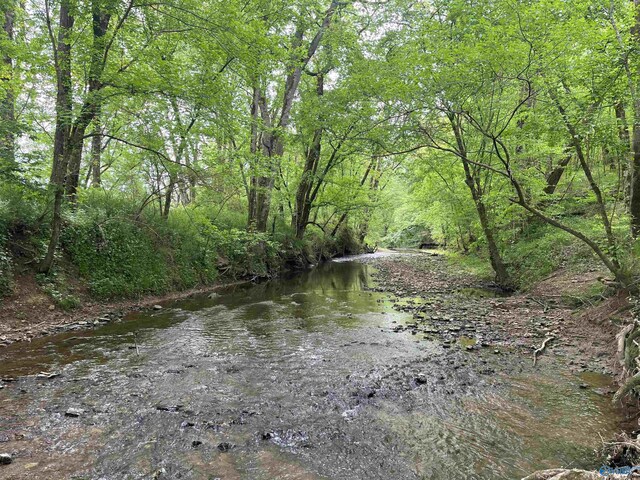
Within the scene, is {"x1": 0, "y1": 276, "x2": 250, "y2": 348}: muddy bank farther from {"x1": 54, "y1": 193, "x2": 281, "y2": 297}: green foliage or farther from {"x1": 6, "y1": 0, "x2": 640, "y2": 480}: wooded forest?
{"x1": 54, "y1": 193, "x2": 281, "y2": 297}: green foliage

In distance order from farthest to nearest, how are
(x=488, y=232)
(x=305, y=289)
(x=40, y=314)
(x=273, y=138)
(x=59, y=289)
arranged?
(x=273, y=138), (x=305, y=289), (x=488, y=232), (x=59, y=289), (x=40, y=314)

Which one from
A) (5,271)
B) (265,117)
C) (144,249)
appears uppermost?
(265,117)

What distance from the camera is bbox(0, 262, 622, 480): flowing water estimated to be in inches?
141

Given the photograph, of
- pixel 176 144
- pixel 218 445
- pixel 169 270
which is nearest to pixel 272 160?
pixel 176 144

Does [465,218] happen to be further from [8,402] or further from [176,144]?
[8,402]

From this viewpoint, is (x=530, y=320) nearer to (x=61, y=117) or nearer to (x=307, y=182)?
(x=61, y=117)

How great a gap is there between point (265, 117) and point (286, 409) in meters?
17.9

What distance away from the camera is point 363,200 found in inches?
979

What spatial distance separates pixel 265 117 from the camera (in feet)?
64.6

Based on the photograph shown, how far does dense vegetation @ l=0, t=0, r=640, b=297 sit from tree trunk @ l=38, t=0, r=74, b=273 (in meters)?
0.05

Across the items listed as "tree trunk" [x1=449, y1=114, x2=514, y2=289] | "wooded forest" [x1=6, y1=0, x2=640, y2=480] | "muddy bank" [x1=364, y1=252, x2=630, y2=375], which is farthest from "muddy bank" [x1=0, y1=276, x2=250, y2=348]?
"tree trunk" [x1=449, y1=114, x2=514, y2=289]

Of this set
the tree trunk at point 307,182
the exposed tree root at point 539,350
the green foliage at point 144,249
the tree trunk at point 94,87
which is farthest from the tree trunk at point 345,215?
the exposed tree root at point 539,350

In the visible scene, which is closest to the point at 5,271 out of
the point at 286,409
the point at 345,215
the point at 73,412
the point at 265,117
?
the point at 73,412

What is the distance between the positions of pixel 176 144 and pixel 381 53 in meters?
10.9
